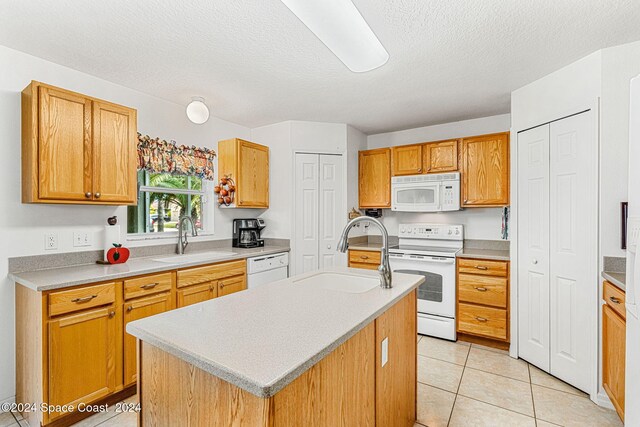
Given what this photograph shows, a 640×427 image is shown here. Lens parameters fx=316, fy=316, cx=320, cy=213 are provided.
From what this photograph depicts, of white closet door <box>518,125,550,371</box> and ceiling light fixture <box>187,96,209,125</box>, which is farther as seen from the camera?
ceiling light fixture <box>187,96,209,125</box>

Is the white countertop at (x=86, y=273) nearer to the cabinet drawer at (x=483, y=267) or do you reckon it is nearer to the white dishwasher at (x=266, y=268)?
the white dishwasher at (x=266, y=268)

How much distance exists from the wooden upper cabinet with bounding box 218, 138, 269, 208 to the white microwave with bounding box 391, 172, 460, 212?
5.26 feet

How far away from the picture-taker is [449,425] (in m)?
1.95

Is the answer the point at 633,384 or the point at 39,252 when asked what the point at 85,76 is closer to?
the point at 39,252

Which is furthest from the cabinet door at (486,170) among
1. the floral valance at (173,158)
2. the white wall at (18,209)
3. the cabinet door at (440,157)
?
the white wall at (18,209)

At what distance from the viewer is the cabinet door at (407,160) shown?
12.4ft

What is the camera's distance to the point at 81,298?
1.95 meters

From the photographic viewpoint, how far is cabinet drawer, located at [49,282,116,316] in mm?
1846

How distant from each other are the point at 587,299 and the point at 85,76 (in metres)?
4.15

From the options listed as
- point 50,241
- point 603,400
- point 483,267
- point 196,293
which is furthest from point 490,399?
point 50,241

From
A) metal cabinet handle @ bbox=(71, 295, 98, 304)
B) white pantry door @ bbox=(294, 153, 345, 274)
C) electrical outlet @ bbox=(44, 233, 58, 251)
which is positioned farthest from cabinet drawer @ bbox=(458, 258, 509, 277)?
electrical outlet @ bbox=(44, 233, 58, 251)

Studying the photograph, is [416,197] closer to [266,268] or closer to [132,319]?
[266,268]

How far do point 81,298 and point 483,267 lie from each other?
327 cm

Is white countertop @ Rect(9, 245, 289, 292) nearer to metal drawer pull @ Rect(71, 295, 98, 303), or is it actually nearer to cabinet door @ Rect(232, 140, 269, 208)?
metal drawer pull @ Rect(71, 295, 98, 303)
